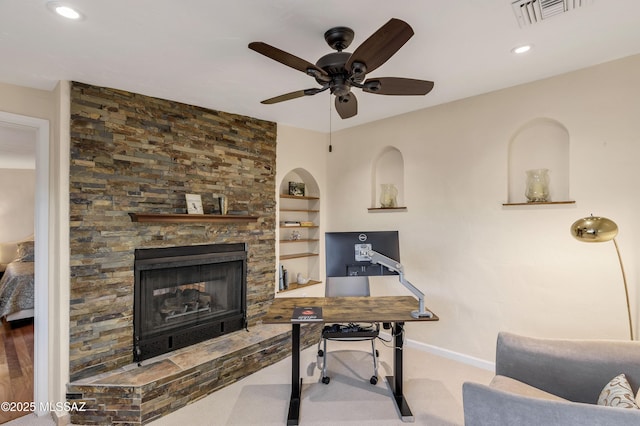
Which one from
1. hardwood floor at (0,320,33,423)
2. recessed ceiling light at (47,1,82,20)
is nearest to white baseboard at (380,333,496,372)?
hardwood floor at (0,320,33,423)

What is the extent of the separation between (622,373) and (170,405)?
9.40 feet

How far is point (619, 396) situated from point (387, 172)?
2.86 meters

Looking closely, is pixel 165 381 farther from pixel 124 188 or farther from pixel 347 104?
pixel 347 104

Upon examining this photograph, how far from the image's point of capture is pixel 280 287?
386 cm

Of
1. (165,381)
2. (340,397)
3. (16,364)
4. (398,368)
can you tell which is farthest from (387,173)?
(16,364)

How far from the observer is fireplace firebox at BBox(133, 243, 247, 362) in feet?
9.05

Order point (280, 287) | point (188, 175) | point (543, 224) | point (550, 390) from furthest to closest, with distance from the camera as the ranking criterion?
point (280, 287)
point (188, 175)
point (543, 224)
point (550, 390)

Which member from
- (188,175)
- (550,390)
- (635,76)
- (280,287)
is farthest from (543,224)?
(188,175)

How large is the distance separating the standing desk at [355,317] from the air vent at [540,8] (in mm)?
1893

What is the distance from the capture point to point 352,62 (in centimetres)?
157

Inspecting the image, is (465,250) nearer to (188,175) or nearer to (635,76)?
(635,76)

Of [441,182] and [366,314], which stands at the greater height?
[441,182]

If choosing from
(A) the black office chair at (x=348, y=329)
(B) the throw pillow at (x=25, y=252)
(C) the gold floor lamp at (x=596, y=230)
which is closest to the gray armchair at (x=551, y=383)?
(C) the gold floor lamp at (x=596, y=230)

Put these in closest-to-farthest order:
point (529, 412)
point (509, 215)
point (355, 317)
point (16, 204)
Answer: point (529, 412) < point (355, 317) < point (509, 215) < point (16, 204)
